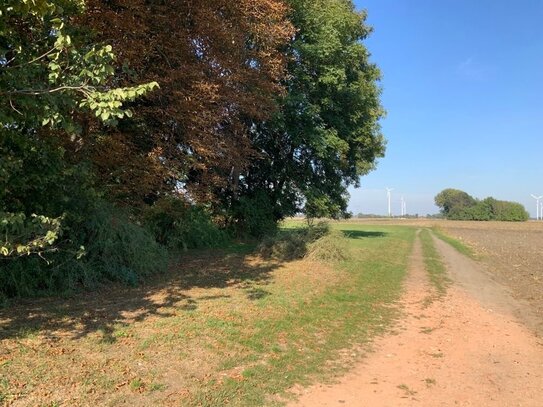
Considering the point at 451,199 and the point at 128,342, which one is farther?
the point at 451,199

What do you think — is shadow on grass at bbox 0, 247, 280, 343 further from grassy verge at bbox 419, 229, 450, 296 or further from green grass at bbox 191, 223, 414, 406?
grassy verge at bbox 419, 229, 450, 296

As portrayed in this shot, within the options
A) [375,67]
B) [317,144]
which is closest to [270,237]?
[317,144]

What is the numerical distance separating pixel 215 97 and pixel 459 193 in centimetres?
17396

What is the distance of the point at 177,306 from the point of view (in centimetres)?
834

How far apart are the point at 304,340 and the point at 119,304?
10.4 feet

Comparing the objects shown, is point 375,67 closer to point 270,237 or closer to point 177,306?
point 270,237

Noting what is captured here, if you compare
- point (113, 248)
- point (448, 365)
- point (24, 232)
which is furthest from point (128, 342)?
point (113, 248)

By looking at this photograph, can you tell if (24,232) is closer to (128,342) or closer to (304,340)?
(128,342)

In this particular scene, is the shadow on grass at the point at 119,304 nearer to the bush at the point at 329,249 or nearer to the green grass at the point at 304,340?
the green grass at the point at 304,340

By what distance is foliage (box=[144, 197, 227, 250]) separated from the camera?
1227 cm

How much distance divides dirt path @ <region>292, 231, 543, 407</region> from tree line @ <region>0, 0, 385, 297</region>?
13.4 feet

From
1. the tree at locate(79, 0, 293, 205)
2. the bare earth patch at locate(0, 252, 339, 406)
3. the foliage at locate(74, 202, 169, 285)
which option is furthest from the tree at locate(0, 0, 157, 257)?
the tree at locate(79, 0, 293, 205)

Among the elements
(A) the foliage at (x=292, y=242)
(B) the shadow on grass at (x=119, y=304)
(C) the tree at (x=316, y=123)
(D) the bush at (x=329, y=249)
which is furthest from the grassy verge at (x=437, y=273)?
(C) the tree at (x=316, y=123)

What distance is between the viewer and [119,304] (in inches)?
322
